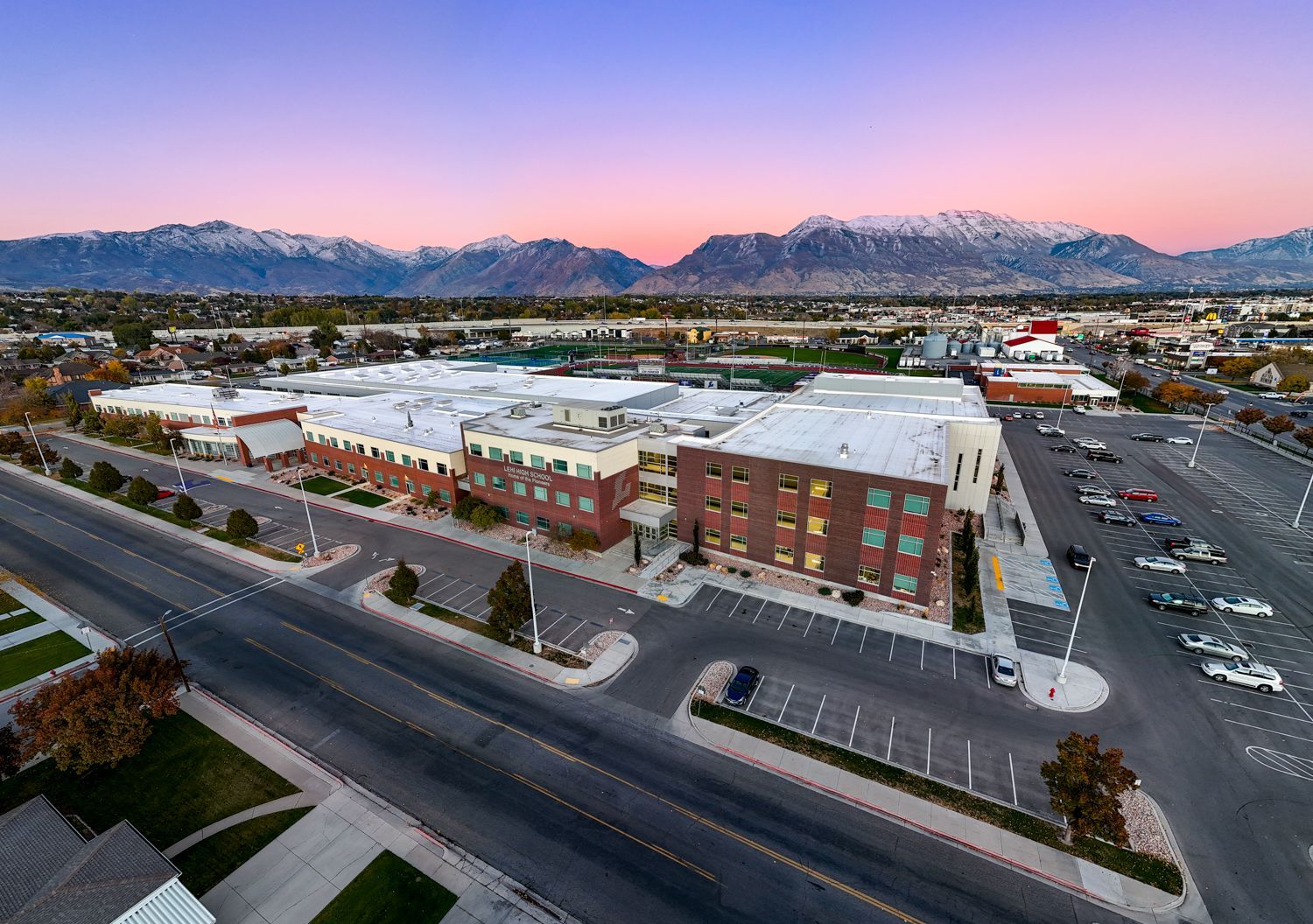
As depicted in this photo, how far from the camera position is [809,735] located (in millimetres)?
29922

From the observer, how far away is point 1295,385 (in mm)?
110938


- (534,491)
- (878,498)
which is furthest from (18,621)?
(878,498)

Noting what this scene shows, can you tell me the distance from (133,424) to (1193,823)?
443 ft

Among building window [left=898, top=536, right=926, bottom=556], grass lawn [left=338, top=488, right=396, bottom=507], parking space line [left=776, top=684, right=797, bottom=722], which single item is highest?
building window [left=898, top=536, right=926, bottom=556]

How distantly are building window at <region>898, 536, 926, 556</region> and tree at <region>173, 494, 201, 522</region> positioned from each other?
71633mm

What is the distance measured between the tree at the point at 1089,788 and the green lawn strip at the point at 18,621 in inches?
2710

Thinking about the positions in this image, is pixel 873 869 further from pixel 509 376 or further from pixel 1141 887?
pixel 509 376

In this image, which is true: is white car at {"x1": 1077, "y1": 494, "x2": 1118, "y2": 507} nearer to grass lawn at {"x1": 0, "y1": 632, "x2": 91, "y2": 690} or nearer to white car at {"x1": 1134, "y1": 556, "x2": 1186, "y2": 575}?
white car at {"x1": 1134, "y1": 556, "x2": 1186, "y2": 575}

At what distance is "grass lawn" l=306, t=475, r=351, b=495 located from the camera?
67.9m

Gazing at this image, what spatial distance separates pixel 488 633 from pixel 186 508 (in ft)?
142

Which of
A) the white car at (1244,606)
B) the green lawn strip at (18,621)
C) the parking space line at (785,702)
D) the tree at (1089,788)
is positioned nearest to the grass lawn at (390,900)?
the parking space line at (785,702)

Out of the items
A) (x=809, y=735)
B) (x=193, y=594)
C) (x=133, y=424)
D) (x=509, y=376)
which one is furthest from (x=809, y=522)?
(x=133, y=424)

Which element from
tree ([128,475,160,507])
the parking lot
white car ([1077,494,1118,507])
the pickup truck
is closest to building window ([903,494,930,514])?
the parking lot

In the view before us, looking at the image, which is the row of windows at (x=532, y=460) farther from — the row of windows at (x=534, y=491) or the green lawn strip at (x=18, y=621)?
the green lawn strip at (x=18, y=621)
